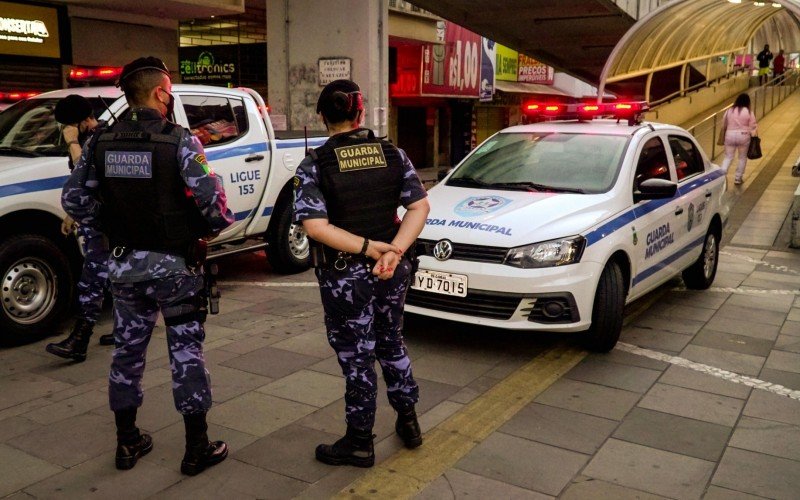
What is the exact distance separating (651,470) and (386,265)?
1.59 m

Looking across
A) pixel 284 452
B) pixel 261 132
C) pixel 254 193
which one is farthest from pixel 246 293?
pixel 284 452

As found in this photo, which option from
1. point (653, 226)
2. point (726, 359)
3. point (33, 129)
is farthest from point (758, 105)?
point (33, 129)

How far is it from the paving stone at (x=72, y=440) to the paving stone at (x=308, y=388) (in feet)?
3.10

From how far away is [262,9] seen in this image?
15977 millimetres

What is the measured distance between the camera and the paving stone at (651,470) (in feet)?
11.0

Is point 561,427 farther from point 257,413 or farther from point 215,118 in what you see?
point 215,118

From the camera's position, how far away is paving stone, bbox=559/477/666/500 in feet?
10.7

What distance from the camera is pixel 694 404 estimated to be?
14.4 ft

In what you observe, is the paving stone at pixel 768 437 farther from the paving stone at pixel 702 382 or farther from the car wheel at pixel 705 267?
the car wheel at pixel 705 267

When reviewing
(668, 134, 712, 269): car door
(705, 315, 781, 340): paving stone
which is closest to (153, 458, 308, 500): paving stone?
(705, 315, 781, 340): paving stone

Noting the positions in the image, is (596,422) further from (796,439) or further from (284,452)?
(284,452)

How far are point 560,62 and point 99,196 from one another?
61.0 ft

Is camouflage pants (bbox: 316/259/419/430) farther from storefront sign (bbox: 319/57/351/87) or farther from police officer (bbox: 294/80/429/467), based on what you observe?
storefront sign (bbox: 319/57/351/87)

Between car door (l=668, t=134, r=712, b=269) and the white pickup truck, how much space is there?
10.8 ft
